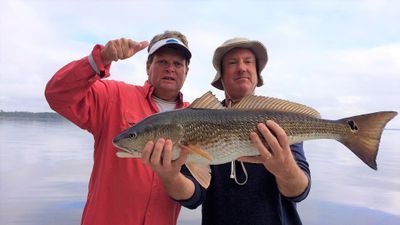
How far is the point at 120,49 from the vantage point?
12.5ft

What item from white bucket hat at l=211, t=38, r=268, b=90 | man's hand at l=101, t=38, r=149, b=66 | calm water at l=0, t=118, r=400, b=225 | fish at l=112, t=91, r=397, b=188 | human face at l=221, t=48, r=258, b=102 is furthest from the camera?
calm water at l=0, t=118, r=400, b=225

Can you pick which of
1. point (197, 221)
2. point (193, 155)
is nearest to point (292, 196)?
point (193, 155)

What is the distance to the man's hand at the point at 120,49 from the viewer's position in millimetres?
3805

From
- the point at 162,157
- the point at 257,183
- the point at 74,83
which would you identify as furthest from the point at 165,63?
the point at 257,183

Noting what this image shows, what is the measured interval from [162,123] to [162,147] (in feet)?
0.87

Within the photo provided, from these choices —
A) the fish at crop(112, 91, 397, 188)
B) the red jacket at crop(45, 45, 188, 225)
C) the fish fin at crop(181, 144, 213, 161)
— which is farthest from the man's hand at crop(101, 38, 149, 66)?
the fish fin at crop(181, 144, 213, 161)

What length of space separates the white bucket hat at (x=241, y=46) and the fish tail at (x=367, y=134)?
153 cm

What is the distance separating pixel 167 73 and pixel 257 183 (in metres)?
1.93

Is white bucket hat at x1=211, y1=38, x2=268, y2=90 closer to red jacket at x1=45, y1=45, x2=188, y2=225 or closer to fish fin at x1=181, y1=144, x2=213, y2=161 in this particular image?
red jacket at x1=45, y1=45, x2=188, y2=225

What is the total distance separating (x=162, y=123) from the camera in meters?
3.69

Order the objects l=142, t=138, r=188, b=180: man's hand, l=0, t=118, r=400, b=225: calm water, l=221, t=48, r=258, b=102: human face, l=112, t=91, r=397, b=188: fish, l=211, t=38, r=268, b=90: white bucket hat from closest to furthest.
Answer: l=142, t=138, r=188, b=180: man's hand
l=112, t=91, r=397, b=188: fish
l=221, t=48, r=258, b=102: human face
l=211, t=38, r=268, b=90: white bucket hat
l=0, t=118, r=400, b=225: calm water

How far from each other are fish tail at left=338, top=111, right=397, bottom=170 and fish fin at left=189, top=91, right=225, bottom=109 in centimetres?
158

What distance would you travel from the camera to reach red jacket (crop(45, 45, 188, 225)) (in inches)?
155

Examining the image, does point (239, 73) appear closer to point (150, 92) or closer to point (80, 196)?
point (150, 92)
